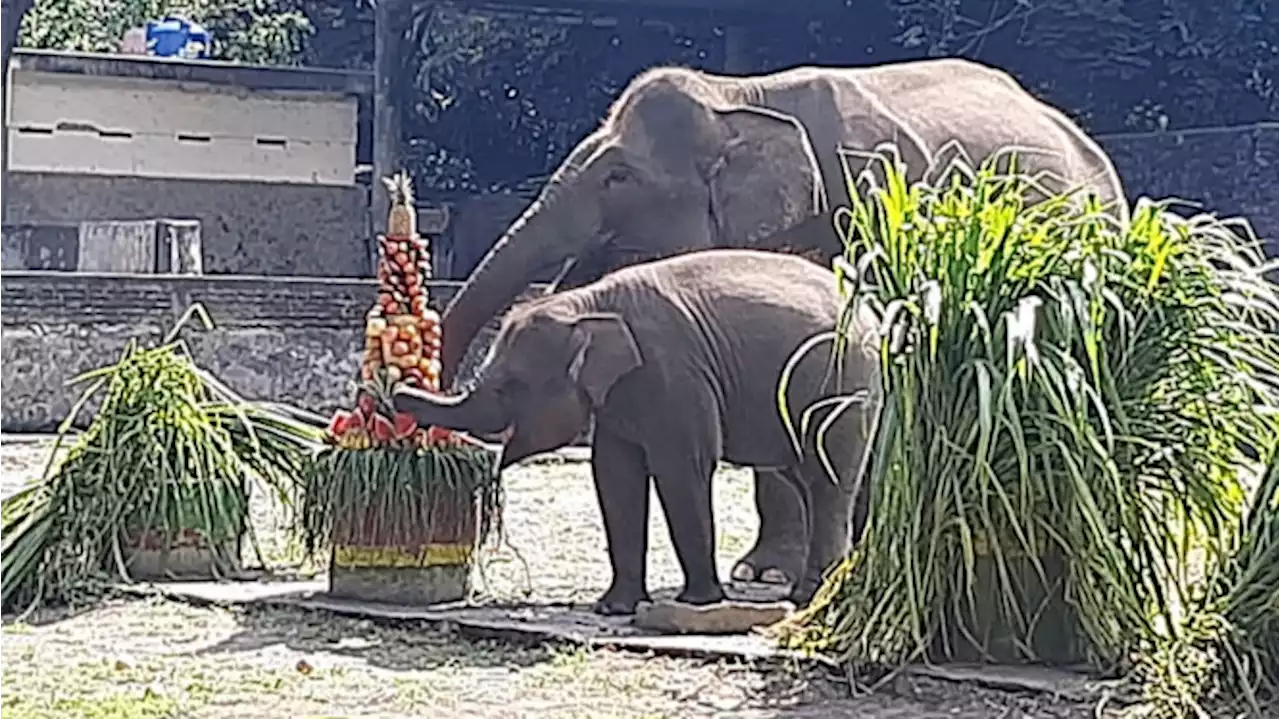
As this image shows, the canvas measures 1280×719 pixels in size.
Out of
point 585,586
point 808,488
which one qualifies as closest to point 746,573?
point 585,586

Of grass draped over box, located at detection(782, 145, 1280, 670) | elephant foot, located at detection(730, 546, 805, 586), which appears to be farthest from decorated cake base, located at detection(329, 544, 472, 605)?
grass draped over box, located at detection(782, 145, 1280, 670)

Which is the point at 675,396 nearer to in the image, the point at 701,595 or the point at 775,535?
the point at 701,595

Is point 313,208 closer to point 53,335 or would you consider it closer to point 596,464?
point 53,335

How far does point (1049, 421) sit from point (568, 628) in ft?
5.57

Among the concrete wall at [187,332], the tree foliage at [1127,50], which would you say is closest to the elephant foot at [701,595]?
the concrete wall at [187,332]

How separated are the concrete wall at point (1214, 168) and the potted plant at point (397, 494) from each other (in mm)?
14185

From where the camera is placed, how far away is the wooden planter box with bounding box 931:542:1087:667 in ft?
20.1

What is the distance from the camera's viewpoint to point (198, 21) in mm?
32938

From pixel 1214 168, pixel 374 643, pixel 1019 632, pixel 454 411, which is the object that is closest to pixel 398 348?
pixel 454 411

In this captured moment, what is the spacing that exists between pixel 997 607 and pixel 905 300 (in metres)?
0.75


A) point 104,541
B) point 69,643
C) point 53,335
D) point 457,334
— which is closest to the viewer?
point 69,643

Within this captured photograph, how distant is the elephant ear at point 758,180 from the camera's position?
9992 millimetres

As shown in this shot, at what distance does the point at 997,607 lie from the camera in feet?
20.2

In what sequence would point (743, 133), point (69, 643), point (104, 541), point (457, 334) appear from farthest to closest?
point (743, 133)
point (457, 334)
point (104, 541)
point (69, 643)
